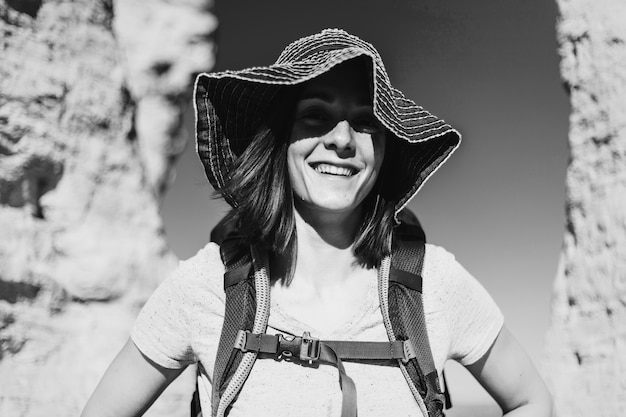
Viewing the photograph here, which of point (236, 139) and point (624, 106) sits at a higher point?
point (624, 106)

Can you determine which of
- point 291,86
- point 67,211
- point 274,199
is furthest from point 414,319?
point 67,211

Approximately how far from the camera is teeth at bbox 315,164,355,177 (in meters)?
0.94

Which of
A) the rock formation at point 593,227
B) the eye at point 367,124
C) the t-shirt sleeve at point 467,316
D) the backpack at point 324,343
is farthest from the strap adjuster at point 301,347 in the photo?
the rock formation at point 593,227

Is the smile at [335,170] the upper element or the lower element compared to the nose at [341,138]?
lower

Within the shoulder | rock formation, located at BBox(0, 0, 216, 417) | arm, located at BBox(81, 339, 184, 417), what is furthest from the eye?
rock formation, located at BBox(0, 0, 216, 417)

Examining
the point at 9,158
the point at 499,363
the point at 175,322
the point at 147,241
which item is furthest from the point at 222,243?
the point at 147,241

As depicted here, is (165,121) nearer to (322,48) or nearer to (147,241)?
(147,241)

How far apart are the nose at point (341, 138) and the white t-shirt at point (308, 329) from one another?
0.20 m

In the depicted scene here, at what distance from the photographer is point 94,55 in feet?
14.4

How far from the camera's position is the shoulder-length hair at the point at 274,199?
990 mm

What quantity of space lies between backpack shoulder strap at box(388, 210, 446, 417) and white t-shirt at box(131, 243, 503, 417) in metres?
0.02

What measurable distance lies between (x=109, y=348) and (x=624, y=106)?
10.9 feet

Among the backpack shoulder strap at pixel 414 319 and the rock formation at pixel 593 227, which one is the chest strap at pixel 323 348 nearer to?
the backpack shoulder strap at pixel 414 319

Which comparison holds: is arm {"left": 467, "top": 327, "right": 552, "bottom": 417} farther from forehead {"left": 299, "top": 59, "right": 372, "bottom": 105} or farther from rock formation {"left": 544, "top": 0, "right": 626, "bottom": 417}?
rock formation {"left": 544, "top": 0, "right": 626, "bottom": 417}
